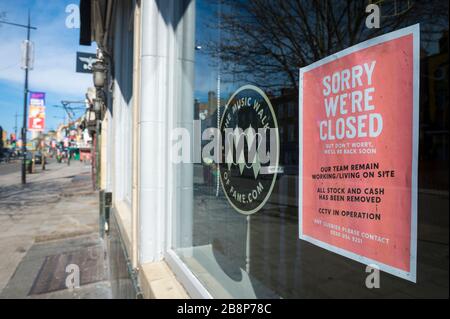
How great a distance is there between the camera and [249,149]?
157 centimetres

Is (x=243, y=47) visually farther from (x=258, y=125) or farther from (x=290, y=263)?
(x=290, y=263)

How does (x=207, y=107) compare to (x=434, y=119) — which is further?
(x=207, y=107)

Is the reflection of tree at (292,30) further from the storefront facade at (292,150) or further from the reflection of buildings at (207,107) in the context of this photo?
the reflection of buildings at (207,107)

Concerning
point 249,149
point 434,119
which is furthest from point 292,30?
point 434,119

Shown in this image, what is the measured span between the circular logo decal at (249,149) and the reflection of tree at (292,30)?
0.11 m

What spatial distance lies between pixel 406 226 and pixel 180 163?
1797 millimetres

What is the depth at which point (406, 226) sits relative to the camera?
829 millimetres

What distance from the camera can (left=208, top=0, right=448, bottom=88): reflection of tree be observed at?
85 centimetres

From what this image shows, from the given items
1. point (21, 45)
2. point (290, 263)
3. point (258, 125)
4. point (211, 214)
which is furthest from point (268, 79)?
point (21, 45)

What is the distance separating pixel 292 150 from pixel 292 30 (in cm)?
43

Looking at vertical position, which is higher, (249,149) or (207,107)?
(207,107)

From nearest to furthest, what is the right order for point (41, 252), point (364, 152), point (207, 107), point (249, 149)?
point (364, 152) → point (249, 149) → point (207, 107) → point (41, 252)

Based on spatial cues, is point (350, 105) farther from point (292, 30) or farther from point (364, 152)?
point (292, 30)

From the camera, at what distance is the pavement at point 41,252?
9.01 ft
